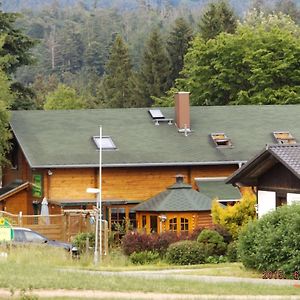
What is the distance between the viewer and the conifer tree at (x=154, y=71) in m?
99.2

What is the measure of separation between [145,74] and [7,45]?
128ft

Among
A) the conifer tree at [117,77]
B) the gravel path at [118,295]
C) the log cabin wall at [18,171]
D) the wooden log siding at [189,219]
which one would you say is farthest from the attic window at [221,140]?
the conifer tree at [117,77]

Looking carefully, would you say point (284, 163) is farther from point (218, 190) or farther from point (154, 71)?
point (154, 71)

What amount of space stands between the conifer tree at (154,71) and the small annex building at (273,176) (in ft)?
202

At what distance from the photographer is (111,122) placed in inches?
2148

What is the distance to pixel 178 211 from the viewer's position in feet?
A: 149

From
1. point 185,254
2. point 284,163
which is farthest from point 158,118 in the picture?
point 284,163

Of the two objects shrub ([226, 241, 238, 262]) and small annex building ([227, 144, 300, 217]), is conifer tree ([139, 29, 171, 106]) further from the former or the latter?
shrub ([226, 241, 238, 262])

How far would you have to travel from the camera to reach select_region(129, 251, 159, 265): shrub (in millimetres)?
36031

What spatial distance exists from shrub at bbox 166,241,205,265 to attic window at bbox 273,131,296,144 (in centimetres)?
1747

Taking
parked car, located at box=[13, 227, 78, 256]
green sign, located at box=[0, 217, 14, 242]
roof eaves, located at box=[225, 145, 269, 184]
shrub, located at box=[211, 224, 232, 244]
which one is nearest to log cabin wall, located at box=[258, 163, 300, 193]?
roof eaves, located at box=[225, 145, 269, 184]

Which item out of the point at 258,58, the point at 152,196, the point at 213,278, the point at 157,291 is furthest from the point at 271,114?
the point at 157,291

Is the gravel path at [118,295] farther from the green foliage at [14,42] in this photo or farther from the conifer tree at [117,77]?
the conifer tree at [117,77]

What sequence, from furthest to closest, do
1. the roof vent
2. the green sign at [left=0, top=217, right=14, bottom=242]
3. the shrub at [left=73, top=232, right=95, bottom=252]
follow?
the roof vent < the shrub at [left=73, top=232, right=95, bottom=252] < the green sign at [left=0, top=217, right=14, bottom=242]
